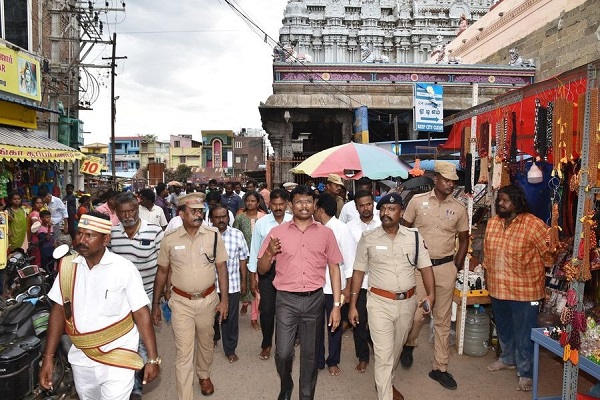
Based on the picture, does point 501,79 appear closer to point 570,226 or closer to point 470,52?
point 470,52

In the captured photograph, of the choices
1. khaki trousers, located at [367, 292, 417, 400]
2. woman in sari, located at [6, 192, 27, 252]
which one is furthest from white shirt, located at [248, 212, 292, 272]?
woman in sari, located at [6, 192, 27, 252]

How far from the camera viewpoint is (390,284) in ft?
12.6

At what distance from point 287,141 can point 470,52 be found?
38.2ft

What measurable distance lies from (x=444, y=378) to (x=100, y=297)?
11.5ft

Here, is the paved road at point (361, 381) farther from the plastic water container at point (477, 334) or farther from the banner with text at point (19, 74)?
the banner with text at point (19, 74)

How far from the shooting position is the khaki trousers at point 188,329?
3844mm

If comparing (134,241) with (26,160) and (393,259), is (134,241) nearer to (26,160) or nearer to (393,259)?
(393,259)

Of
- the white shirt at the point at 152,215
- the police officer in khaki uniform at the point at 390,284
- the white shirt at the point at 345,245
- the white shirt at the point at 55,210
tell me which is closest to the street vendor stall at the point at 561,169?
the police officer in khaki uniform at the point at 390,284

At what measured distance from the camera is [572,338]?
3521mm

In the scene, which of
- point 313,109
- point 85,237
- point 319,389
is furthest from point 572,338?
point 313,109

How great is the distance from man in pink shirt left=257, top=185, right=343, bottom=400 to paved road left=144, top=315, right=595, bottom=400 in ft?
2.33

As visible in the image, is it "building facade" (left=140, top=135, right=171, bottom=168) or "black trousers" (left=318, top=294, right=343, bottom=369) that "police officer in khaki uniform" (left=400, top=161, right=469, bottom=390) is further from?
"building facade" (left=140, top=135, right=171, bottom=168)

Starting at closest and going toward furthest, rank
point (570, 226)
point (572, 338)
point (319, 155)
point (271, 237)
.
A: 1. point (572, 338)
2. point (271, 237)
3. point (570, 226)
4. point (319, 155)

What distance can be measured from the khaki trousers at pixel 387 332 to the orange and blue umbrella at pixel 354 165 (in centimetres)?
324
